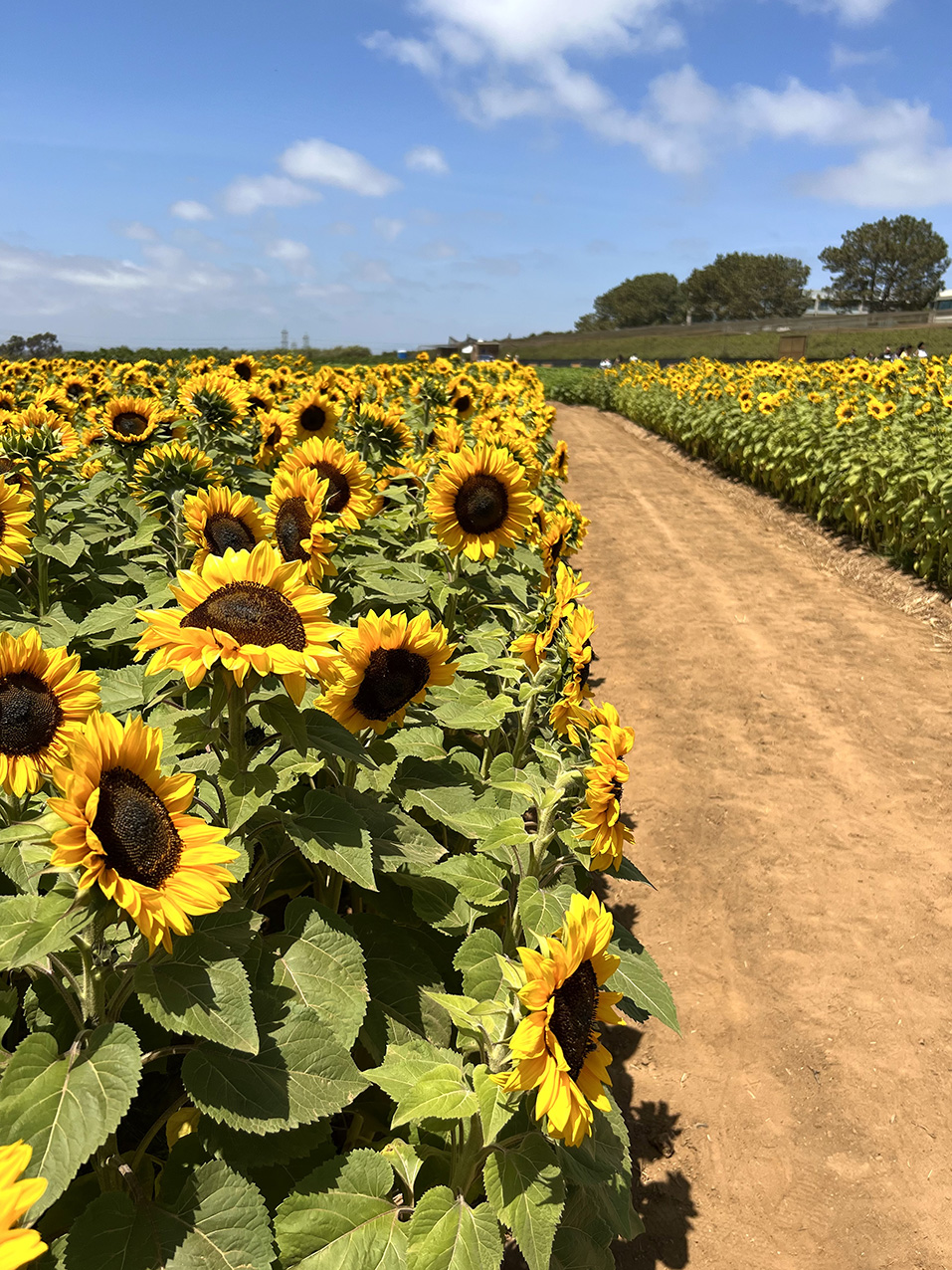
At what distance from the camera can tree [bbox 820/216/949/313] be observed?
104 meters

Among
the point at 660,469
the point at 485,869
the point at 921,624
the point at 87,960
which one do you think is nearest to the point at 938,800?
the point at 921,624

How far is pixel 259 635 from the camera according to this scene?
5.61 ft

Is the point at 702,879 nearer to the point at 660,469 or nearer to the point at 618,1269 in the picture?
the point at 618,1269

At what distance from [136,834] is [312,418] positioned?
166 inches

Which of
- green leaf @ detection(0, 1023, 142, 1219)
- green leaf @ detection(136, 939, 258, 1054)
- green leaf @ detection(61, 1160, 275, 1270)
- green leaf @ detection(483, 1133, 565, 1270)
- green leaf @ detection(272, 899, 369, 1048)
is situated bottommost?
green leaf @ detection(483, 1133, 565, 1270)

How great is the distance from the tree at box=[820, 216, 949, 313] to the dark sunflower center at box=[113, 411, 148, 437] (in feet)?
378

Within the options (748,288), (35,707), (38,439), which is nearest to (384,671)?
(35,707)

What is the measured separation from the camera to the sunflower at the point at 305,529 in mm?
2836

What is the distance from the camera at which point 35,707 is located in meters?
1.80

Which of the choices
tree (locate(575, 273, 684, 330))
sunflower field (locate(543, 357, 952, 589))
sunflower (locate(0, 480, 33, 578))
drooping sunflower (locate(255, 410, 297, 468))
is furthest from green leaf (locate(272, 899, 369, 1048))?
tree (locate(575, 273, 684, 330))

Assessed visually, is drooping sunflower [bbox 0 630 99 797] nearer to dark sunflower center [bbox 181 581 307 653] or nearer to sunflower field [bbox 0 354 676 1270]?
sunflower field [bbox 0 354 676 1270]

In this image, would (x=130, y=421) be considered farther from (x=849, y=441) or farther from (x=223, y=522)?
(x=849, y=441)

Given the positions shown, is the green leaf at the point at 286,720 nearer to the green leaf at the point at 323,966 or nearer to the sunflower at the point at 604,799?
the green leaf at the point at 323,966

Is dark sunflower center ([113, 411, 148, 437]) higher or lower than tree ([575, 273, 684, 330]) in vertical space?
lower
